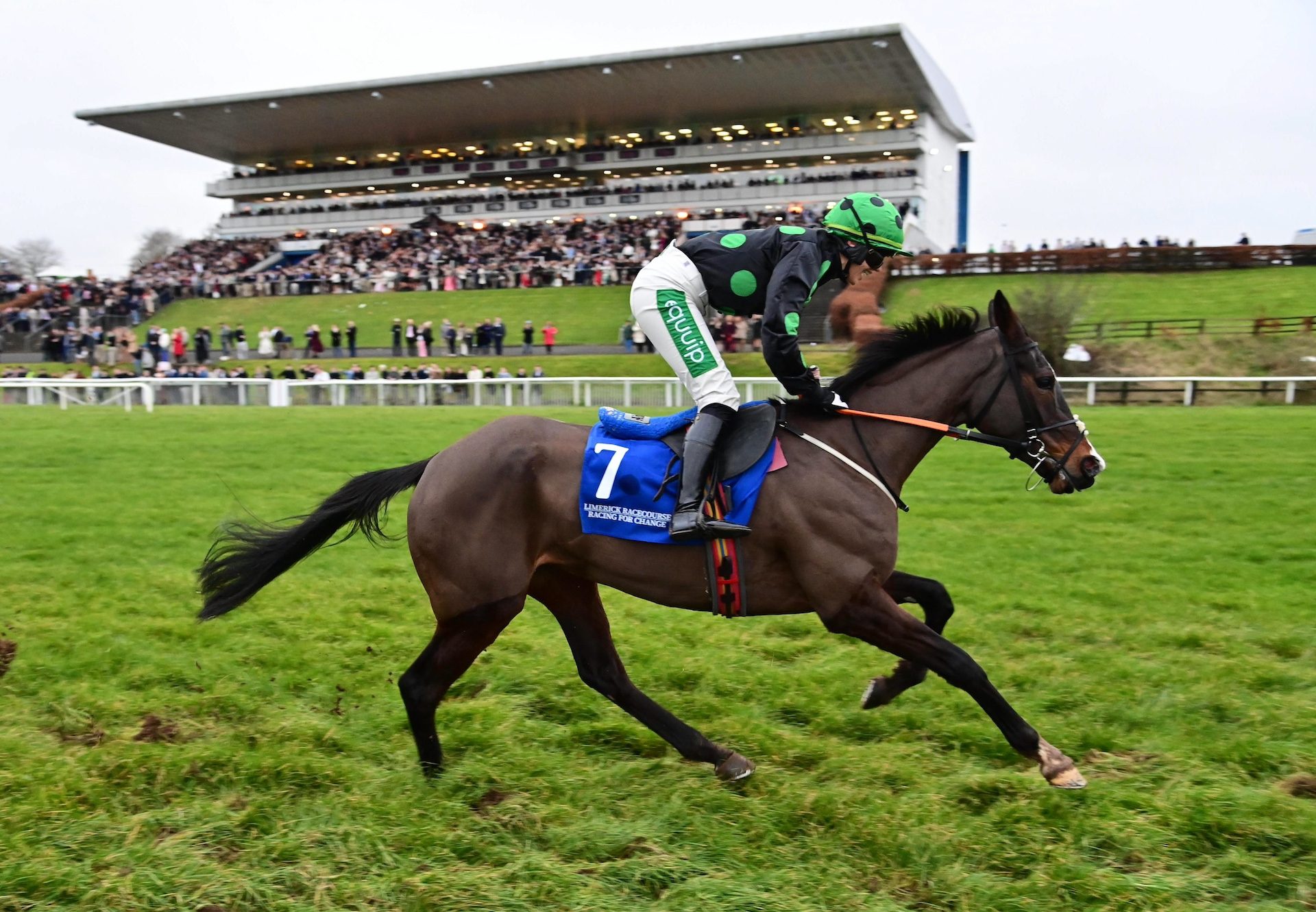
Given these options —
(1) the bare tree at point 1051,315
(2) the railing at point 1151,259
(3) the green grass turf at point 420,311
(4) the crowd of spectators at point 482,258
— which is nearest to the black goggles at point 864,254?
(1) the bare tree at point 1051,315

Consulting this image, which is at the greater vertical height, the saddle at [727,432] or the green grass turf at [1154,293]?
the green grass turf at [1154,293]

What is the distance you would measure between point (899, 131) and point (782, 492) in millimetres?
44022

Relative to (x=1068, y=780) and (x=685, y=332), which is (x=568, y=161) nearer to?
(x=685, y=332)

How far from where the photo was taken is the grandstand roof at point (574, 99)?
136 ft

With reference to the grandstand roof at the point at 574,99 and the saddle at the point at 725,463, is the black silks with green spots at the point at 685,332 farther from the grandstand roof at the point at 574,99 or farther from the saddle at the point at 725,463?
the grandstand roof at the point at 574,99

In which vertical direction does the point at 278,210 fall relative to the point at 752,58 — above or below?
below

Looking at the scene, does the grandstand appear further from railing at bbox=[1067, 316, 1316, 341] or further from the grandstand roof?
railing at bbox=[1067, 316, 1316, 341]

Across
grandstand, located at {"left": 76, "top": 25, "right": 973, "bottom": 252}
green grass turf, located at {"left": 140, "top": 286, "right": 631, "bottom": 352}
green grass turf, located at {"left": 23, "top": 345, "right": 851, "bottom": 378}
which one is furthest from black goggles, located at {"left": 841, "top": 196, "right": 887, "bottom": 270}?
grandstand, located at {"left": 76, "top": 25, "right": 973, "bottom": 252}

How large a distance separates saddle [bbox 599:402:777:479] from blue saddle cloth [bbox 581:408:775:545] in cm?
3

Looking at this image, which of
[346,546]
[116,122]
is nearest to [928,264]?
[346,546]

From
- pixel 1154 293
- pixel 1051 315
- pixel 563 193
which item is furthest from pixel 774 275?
pixel 563 193

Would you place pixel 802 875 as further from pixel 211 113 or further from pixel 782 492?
pixel 211 113

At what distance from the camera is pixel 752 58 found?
41688 millimetres

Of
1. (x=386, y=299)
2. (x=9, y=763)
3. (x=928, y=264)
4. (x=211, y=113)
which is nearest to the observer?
(x=9, y=763)
